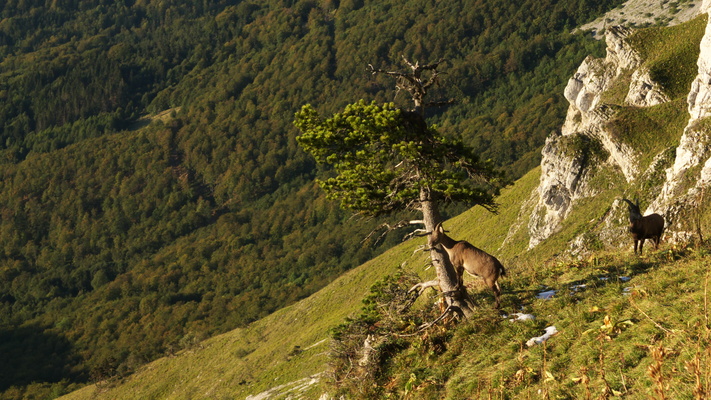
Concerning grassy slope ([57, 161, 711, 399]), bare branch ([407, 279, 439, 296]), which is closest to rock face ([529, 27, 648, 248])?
grassy slope ([57, 161, 711, 399])

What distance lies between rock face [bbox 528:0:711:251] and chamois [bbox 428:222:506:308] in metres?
17.2

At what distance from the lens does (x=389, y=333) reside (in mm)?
19109

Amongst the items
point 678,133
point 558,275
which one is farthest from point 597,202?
point 558,275

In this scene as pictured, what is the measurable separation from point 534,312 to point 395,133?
21.3 feet

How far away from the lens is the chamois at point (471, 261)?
18469mm

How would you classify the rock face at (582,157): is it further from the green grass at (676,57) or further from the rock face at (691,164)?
the rock face at (691,164)

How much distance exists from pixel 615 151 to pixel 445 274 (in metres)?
54.7

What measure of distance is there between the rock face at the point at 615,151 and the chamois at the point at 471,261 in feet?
56.5

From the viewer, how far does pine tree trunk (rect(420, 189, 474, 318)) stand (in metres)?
18.9

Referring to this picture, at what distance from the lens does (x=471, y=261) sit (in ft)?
61.9

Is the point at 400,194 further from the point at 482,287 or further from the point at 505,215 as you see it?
the point at 505,215

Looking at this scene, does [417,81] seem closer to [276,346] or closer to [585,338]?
[585,338]

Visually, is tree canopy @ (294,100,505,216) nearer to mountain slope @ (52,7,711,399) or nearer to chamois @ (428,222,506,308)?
chamois @ (428,222,506,308)

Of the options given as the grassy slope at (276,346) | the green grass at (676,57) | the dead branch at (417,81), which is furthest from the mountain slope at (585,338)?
the grassy slope at (276,346)
